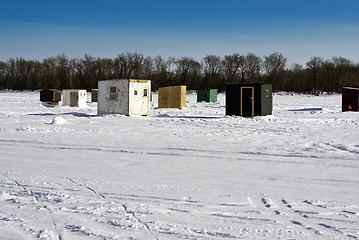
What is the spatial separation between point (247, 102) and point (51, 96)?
84.5 feet

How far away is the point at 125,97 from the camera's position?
20.8 metres

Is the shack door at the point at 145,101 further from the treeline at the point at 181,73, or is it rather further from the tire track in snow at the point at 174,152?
the treeline at the point at 181,73

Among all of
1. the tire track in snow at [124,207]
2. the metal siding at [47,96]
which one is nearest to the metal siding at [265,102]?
the tire track in snow at [124,207]

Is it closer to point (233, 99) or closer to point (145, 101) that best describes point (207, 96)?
point (233, 99)

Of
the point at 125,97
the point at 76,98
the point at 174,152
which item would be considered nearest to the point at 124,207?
the point at 174,152

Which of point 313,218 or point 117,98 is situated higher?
point 117,98

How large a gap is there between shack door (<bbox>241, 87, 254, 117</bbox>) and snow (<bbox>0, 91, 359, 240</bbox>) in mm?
10113

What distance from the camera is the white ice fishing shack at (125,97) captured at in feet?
68.0

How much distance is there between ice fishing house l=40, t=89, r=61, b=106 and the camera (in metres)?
38.4

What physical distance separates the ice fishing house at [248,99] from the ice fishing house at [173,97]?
9.31 m

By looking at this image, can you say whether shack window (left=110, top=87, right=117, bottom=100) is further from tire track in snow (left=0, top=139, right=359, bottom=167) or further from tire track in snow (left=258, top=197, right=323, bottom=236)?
tire track in snow (left=258, top=197, right=323, bottom=236)

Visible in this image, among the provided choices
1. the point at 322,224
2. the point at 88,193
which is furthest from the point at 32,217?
the point at 322,224

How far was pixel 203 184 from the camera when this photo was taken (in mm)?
5965

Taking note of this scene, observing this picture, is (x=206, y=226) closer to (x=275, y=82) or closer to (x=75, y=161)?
(x=75, y=161)
